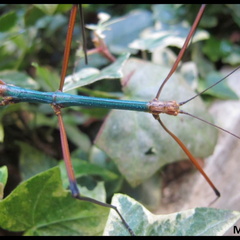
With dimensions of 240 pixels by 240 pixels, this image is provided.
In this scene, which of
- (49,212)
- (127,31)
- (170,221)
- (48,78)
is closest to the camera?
(170,221)

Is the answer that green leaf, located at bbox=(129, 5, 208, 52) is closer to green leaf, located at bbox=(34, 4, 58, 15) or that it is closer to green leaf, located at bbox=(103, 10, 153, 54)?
green leaf, located at bbox=(103, 10, 153, 54)

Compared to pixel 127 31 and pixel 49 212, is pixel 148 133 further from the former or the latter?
pixel 127 31

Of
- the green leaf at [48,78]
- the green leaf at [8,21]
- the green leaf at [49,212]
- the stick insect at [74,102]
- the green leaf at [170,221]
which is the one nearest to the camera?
A: the green leaf at [170,221]

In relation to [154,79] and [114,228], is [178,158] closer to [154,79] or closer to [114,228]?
[154,79]

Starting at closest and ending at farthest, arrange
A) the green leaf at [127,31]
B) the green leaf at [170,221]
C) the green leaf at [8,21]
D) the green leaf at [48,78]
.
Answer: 1. the green leaf at [170,221]
2. the green leaf at [48,78]
3. the green leaf at [8,21]
4. the green leaf at [127,31]

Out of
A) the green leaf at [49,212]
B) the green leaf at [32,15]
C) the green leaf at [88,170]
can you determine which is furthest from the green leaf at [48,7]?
the green leaf at [49,212]

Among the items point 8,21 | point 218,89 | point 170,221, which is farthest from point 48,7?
point 170,221

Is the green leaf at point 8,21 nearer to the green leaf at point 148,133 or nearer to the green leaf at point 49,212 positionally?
the green leaf at point 148,133

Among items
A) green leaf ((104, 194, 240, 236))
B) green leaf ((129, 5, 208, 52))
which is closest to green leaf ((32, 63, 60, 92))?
green leaf ((129, 5, 208, 52))
